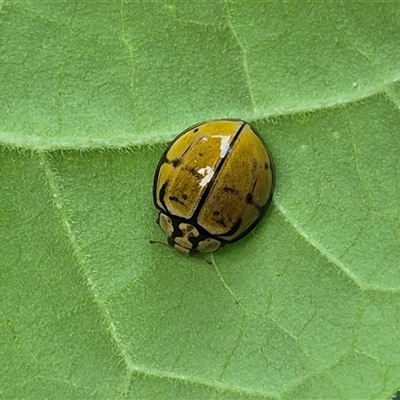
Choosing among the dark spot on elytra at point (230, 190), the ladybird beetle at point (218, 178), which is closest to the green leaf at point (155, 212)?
the ladybird beetle at point (218, 178)

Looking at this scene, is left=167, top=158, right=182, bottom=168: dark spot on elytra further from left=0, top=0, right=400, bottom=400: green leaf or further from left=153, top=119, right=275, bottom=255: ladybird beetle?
left=0, top=0, right=400, bottom=400: green leaf

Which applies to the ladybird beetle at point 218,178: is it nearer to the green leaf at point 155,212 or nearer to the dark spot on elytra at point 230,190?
the dark spot on elytra at point 230,190

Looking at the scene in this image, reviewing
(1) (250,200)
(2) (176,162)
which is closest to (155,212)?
(2) (176,162)

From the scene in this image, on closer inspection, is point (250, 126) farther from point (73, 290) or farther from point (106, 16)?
point (73, 290)

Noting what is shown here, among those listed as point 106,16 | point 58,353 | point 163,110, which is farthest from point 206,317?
point 106,16

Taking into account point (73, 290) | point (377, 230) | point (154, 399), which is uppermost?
point (73, 290)

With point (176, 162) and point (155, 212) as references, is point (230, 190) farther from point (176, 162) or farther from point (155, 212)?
point (155, 212)
